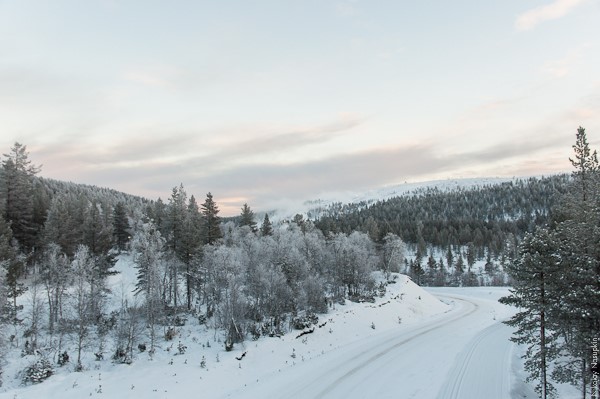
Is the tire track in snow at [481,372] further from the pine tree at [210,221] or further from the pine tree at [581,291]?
the pine tree at [210,221]

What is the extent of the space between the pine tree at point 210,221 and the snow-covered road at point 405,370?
25023mm

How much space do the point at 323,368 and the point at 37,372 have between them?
66.0 ft

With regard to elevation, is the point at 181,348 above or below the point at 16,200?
below

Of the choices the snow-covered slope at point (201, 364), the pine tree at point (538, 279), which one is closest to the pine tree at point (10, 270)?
the snow-covered slope at point (201, 364)

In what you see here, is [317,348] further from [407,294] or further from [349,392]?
[407,294]

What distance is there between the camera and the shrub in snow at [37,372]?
26469mm

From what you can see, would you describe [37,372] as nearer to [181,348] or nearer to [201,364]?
[181,348]

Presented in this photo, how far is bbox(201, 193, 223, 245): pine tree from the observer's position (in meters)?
51.8

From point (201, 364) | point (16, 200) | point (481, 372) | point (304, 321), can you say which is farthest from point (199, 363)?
point (16, 200)

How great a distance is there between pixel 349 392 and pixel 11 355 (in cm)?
2742

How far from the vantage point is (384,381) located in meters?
24.0

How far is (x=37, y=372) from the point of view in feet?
88.2

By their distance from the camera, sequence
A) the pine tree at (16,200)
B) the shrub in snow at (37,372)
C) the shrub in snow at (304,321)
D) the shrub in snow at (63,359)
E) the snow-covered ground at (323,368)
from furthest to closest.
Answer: the pine tree at (16,200)
the shrub in snow at (304,321)
the shrub in snow at (63,359)
the shrub in snow at (37,372)
the snow-covered ground at (323,368)

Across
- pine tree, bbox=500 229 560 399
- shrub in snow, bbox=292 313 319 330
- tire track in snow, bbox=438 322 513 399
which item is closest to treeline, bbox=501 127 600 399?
pine tree, bbox=500 229 560 399
